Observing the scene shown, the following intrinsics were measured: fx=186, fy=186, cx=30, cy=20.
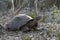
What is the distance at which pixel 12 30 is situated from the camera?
459 centimetres

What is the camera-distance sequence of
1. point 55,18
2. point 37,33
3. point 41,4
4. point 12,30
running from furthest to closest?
1. point 41,4
2. point 55,18
3. point 12,30
4. point 37,33

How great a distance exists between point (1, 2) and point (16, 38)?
431 cm

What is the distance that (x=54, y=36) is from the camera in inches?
159

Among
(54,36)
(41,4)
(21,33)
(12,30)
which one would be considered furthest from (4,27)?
(41,4)

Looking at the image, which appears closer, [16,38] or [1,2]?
[16,38]

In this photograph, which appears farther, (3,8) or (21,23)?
(3,8)

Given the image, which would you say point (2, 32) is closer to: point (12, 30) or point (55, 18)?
point (12, 30)

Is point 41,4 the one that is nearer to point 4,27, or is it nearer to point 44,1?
point 44,1

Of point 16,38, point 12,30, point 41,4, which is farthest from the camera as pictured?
point 41,4

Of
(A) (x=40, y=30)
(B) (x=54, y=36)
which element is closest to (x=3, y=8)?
(A) (x=40, y=30)

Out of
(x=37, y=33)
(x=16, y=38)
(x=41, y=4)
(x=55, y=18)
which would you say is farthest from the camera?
(x=41, y=4)

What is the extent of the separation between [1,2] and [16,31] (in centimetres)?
376

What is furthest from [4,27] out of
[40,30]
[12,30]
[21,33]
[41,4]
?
[41,4]

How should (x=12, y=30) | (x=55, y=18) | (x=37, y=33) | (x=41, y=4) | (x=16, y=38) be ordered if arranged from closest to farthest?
(x=16, y=38) < (x=37, y=33) < (x=12, y=30) < (x=55, y=18) < (x=41, y=4)
